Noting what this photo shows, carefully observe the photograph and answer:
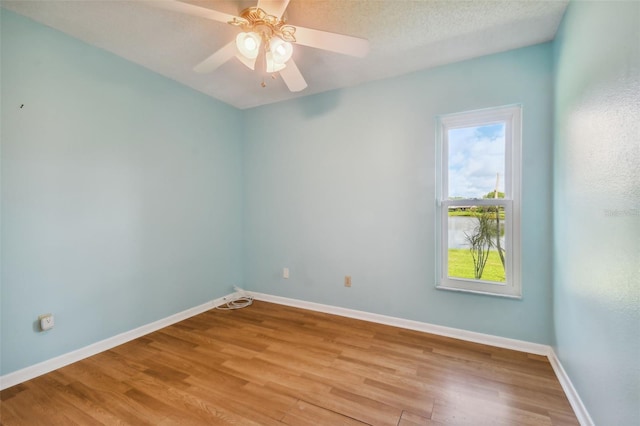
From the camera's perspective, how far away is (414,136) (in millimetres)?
2525

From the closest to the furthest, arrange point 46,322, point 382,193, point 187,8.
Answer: point 187,8, point 46,322, point 382,193

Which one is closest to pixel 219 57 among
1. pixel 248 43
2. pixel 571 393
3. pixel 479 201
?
pixel 248 43

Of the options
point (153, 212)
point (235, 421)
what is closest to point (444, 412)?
point (235, 421)

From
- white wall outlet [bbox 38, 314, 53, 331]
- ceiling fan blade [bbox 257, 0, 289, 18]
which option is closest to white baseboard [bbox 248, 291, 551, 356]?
white wall outlet [bbox 38, 314, 53, 331]

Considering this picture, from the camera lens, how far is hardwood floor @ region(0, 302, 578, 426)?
1.48 metres

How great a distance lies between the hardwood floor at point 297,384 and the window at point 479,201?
2.01 feet

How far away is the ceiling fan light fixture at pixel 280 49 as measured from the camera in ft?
5.14

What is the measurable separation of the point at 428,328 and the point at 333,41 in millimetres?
2483

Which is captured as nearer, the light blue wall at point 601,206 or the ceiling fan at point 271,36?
the light blue wall at point 601,206

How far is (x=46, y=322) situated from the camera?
6.15ft

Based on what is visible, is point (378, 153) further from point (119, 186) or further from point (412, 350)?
point (119, 186)

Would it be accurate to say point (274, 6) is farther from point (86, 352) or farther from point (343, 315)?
point (86, 352)

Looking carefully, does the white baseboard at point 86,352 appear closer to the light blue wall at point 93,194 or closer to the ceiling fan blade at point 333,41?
the light blue wall at point 93,194

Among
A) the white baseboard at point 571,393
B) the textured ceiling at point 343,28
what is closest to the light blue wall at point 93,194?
the textured ceiling at point 343,28
